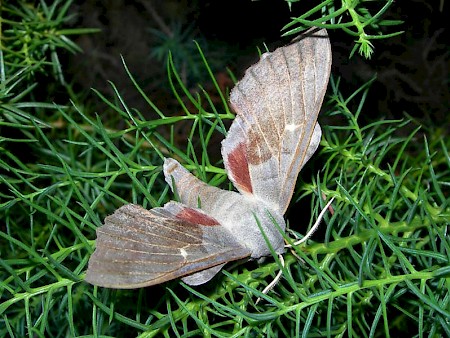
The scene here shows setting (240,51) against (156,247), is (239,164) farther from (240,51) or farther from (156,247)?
(240,51)

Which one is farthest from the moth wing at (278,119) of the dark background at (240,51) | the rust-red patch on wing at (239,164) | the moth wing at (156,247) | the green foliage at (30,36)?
the dark background at (240,51)

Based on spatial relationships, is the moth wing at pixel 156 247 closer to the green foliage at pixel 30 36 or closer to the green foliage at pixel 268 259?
the green foliage at pixel 268 259

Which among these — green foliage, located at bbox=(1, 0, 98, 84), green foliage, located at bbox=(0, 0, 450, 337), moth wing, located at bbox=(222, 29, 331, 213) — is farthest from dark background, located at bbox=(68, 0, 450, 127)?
moth wing, located at bbox=(222, 29, 331, 213)

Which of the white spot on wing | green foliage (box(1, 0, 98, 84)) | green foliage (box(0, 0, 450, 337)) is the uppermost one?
green foliage (box(1, 0, 98, 84))

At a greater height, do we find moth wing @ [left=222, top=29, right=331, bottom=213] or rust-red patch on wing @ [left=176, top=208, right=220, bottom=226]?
moth wing @ [left=222, top=29, right=331, bottom=213]

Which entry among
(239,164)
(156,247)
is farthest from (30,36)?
(156,247)

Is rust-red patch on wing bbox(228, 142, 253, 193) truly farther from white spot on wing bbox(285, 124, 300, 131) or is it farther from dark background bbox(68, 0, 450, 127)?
dark background bbox(68, 0, 450, 127)

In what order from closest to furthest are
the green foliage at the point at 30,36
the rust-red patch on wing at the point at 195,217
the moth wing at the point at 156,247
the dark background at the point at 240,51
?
the moth wing at the point at 156,247
the rust-red patch on wing at the point at 195,217
the green foliage at the point at 30,36
the dark background at the point at 240,51

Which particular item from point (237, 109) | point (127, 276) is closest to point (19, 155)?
point (237, 109)
